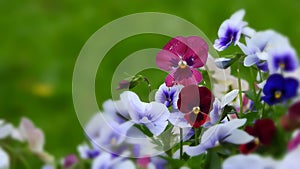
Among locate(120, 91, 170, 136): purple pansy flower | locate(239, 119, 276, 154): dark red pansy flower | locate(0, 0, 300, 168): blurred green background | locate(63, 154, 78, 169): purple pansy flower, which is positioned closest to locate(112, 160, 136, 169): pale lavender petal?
locate(120, 91, 170, 136): purple pansy flower

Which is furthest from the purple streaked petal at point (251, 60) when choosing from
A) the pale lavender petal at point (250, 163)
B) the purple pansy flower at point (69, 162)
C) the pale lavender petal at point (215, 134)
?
the purple pansy flower at point (69, 162)

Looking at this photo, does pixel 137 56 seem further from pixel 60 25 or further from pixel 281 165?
pixel 60 25

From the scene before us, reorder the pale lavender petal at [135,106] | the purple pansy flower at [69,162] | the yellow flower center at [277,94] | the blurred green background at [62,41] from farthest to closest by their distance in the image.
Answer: the blurred green background at [62,41]
the purple pansy flower at [69,162]
the pale lavender petal at [135,106]
the yellow flower center at [277,94]

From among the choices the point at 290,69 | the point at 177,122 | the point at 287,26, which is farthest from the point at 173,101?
the point at 287,26

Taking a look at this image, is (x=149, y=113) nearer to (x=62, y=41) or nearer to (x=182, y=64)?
(x=182, y=64)

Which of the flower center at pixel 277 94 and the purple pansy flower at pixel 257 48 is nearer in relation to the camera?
the flower center at pixel 277 94

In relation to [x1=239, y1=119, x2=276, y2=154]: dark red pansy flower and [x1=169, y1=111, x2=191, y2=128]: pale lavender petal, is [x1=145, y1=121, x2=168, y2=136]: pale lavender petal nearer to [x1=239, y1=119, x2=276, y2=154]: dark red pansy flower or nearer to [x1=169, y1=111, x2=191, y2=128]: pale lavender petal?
[x1=169, y1=111, x2=191, y2=128]: pale lavender petal

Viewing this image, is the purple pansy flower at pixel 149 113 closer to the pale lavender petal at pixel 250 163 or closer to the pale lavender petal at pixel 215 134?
the pale lavender petal at pixel 215 134

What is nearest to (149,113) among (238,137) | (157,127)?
(157,127)
